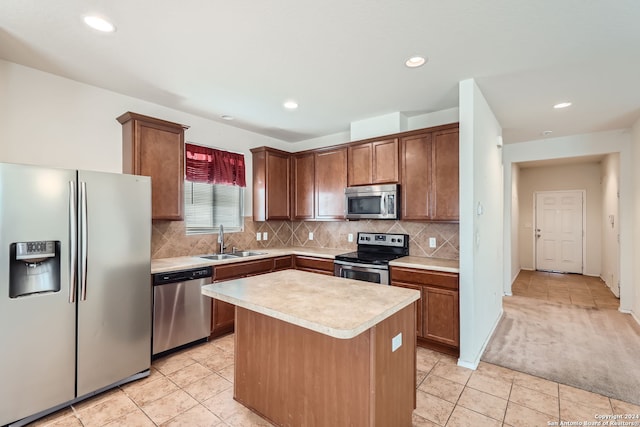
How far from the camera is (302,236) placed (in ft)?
16.7

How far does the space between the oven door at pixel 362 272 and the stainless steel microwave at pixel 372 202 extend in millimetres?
655

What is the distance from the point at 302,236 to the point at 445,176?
259cm

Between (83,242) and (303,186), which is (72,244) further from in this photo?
(303,186)

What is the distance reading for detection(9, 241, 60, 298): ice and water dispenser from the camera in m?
2.02

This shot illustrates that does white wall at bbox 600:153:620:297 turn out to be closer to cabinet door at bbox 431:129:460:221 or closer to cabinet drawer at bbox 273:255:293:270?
cabinet door at bbox 431:129:460:221

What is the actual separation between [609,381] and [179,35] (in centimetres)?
442

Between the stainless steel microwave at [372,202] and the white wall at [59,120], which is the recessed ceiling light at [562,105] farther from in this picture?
the white wall at [59,120]

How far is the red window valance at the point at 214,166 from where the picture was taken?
384 cm

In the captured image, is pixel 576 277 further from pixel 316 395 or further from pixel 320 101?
pixel 316 395

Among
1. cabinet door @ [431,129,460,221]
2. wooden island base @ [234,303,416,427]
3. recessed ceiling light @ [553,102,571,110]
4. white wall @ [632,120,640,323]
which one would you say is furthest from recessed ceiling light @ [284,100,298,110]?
white wall @ [632,120,640,323]

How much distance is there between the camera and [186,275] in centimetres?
311

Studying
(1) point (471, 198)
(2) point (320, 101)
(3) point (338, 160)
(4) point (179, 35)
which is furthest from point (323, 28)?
(3) point (338, 160)

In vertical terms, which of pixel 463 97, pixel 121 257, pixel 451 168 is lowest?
pixel 121 257

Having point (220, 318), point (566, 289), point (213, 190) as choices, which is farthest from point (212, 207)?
point (566, 289)
